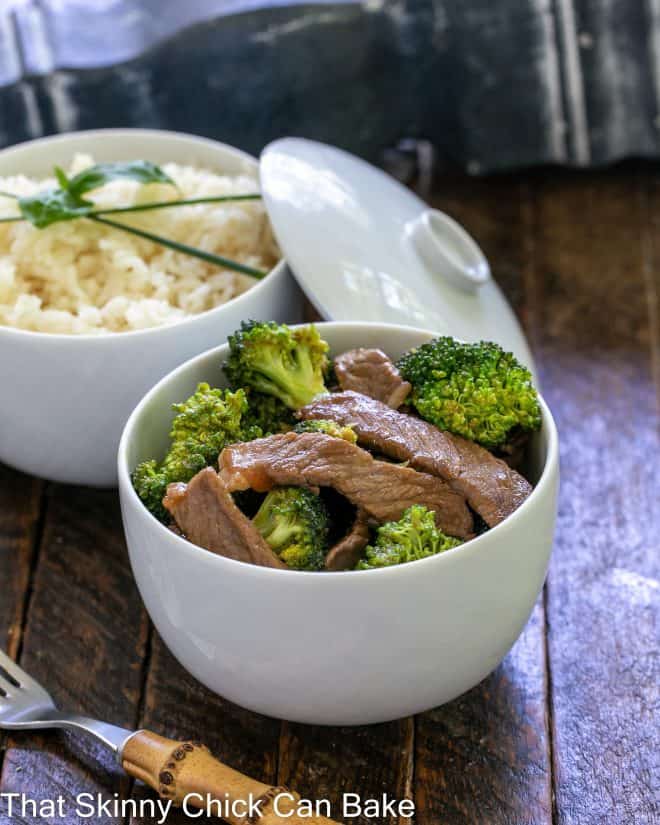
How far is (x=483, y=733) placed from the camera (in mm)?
1617

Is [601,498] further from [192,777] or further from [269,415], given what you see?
[192,777]

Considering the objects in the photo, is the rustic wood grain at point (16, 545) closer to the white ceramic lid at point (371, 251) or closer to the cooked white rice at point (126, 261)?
the cooked white rice at point (126, 261)

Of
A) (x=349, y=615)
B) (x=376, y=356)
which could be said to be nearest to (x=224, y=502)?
(x=349, y=615)

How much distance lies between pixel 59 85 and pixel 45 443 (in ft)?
3.47

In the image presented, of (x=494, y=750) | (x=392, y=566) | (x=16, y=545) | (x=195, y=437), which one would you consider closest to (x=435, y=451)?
(x=392, y=566)

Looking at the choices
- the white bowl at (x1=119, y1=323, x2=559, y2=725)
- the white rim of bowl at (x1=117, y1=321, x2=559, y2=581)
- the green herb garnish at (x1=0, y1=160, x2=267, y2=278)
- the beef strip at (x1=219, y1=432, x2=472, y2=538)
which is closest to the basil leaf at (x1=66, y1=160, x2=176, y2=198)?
the green herb garnish at (x1=0, y1=160, x2=267, y2=278)

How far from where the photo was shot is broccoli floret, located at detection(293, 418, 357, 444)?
150 centimetres

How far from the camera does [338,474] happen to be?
1.45m

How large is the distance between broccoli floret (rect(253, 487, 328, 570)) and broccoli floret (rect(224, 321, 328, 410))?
0.73 ft

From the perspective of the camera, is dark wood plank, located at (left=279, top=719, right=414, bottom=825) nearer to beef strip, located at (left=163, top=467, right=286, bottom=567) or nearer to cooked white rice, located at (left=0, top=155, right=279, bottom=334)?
beef strip, located at (left=163, top=467, right=286, bottom=567)

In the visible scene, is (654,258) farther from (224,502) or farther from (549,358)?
(224,502)

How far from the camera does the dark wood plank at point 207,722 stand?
5.21 feet

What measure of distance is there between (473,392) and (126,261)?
75cm

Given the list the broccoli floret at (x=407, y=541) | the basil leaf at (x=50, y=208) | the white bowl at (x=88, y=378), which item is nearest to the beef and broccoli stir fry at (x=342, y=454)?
the broccoli floret at (x=407, y=541)
